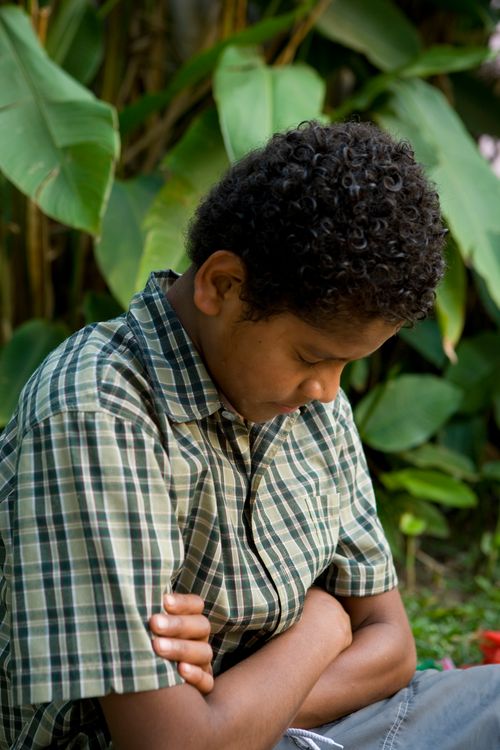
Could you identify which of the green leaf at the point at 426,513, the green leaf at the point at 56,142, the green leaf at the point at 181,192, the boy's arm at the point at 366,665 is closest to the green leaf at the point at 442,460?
the green leaf at the point at 426,513

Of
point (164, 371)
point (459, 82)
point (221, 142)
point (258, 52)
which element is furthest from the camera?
point (459, 82)

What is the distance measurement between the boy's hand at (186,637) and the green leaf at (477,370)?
2.73 meters

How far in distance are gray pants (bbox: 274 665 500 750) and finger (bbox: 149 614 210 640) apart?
353mm

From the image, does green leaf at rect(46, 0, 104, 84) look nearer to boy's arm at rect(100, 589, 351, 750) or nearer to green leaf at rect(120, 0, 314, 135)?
green leaf at rect(120, 0, 314, 135)

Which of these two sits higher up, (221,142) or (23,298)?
(221,142)

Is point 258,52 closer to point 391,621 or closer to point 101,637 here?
point 391,621

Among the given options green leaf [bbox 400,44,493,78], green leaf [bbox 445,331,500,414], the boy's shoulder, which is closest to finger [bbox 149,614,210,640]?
the boy's shoulder

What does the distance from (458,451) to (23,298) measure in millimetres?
1794

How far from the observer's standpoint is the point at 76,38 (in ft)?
11.7

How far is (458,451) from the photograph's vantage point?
4.07m

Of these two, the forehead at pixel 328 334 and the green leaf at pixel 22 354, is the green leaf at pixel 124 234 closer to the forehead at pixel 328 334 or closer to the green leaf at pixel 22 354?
the green leaf at pixel 22 354

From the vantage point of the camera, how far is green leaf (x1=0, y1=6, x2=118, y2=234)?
2.58m

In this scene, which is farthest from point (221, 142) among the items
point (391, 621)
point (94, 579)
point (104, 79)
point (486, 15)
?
point (94, 579)

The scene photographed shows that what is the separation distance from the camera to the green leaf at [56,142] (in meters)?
2.58
